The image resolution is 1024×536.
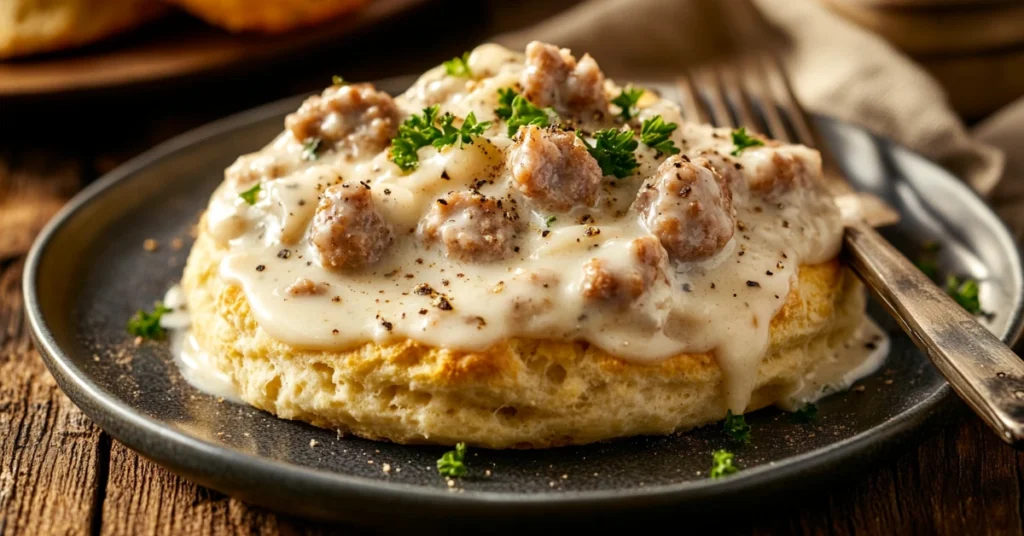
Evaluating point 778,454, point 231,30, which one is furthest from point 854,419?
point 231,30

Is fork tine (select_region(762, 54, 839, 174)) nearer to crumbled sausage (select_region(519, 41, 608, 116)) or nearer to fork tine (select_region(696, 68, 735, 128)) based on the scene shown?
fork tine (select_region(696, 68, 735, 128))

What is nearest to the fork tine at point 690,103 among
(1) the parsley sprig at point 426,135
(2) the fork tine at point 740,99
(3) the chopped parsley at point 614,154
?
(2) the fork tine at point 740,99

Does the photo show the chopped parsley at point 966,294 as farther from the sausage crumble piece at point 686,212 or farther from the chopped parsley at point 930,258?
the sausage crumble piece at point 686,212

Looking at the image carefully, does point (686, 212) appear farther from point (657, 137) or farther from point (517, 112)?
point (517, 112)

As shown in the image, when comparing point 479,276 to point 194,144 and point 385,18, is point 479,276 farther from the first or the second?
point 385,18

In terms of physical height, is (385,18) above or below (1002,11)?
below

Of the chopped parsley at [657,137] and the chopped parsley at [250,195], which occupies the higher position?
the chopped parsley at [657,137]

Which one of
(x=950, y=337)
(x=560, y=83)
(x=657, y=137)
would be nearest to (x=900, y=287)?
(x=950, y=337)
